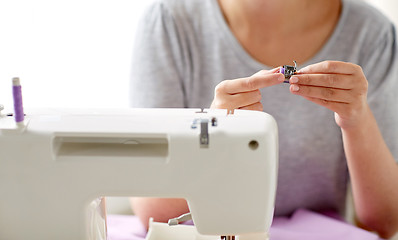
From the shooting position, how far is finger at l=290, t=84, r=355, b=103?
2.48 feet

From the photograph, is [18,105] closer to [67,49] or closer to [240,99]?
[240,99]

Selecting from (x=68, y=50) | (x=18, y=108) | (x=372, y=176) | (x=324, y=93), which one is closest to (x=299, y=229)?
(x=372, y=176)

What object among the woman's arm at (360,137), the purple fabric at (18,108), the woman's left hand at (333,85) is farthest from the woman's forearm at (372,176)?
the purple fabric at (18,108)

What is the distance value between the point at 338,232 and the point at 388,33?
60cm

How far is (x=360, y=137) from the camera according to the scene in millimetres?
961

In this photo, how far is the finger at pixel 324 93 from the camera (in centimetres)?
76

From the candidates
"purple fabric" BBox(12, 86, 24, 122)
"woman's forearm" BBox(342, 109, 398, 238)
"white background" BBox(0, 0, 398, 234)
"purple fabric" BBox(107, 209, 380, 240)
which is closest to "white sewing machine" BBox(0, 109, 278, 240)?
"purple fabric" BBox(12, 86, 24, 122)

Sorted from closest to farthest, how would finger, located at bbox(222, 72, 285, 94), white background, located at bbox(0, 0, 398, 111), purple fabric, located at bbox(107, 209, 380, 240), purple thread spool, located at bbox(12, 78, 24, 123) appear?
purple thread spool, located at bbox(12, 78, 24, 123) → finger, located at bbox(222, 72, 285, 94) → purple fabric, located at bbox(107, 209, 380, 240) → white background, located at bbox(0, 0, 398, 111)

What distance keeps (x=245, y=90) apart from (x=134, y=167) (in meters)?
0.23

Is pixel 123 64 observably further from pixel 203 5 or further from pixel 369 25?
pixel 369 25

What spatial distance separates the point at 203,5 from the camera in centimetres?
122

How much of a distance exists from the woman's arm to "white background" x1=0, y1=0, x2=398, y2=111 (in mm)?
754

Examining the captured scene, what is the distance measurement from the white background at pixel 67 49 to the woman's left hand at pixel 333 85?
2.57 ft

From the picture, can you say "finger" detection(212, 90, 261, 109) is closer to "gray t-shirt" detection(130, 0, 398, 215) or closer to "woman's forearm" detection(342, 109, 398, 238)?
"woman's forearm" detection(342, 109, 398, 238)
